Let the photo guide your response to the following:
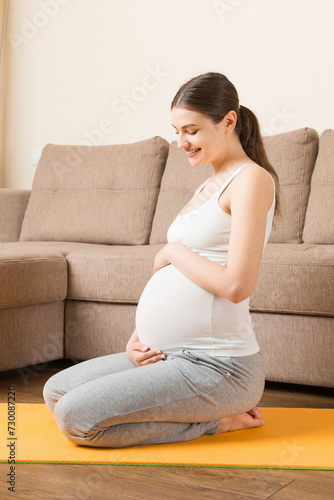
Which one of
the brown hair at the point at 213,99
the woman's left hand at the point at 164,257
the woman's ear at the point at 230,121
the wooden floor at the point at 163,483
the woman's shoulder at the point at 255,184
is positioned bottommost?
the wooden floor at the point at 163,483

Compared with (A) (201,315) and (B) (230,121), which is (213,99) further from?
(A) (201,315)

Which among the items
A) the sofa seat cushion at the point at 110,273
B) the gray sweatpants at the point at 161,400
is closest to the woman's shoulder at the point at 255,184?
the gray sweatpants at the point at 161,400

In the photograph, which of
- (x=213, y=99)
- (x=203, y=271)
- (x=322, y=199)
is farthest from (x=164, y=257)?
(x=322, y=199)

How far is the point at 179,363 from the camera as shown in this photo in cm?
154

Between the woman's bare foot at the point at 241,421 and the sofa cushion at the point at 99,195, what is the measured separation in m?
1.42

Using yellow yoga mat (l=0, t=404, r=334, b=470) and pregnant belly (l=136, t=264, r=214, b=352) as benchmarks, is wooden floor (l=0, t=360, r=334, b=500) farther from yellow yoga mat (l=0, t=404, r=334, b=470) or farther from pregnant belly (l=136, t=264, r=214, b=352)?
pregnant belly (l=136, t=264, r=214, b=352)

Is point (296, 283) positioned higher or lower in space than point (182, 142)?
lower

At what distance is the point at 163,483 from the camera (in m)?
1.35

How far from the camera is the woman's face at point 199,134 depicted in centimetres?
157

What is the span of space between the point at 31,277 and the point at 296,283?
0.94 meters

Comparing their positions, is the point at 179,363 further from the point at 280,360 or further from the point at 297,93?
the point at 297,93

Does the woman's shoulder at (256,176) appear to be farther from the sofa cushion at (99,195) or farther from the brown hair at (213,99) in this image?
the sofa cushion at (99,195)

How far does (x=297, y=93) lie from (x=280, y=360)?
1438 mm

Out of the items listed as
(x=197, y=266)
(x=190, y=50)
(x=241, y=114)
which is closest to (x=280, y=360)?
(x=197, y=266)
